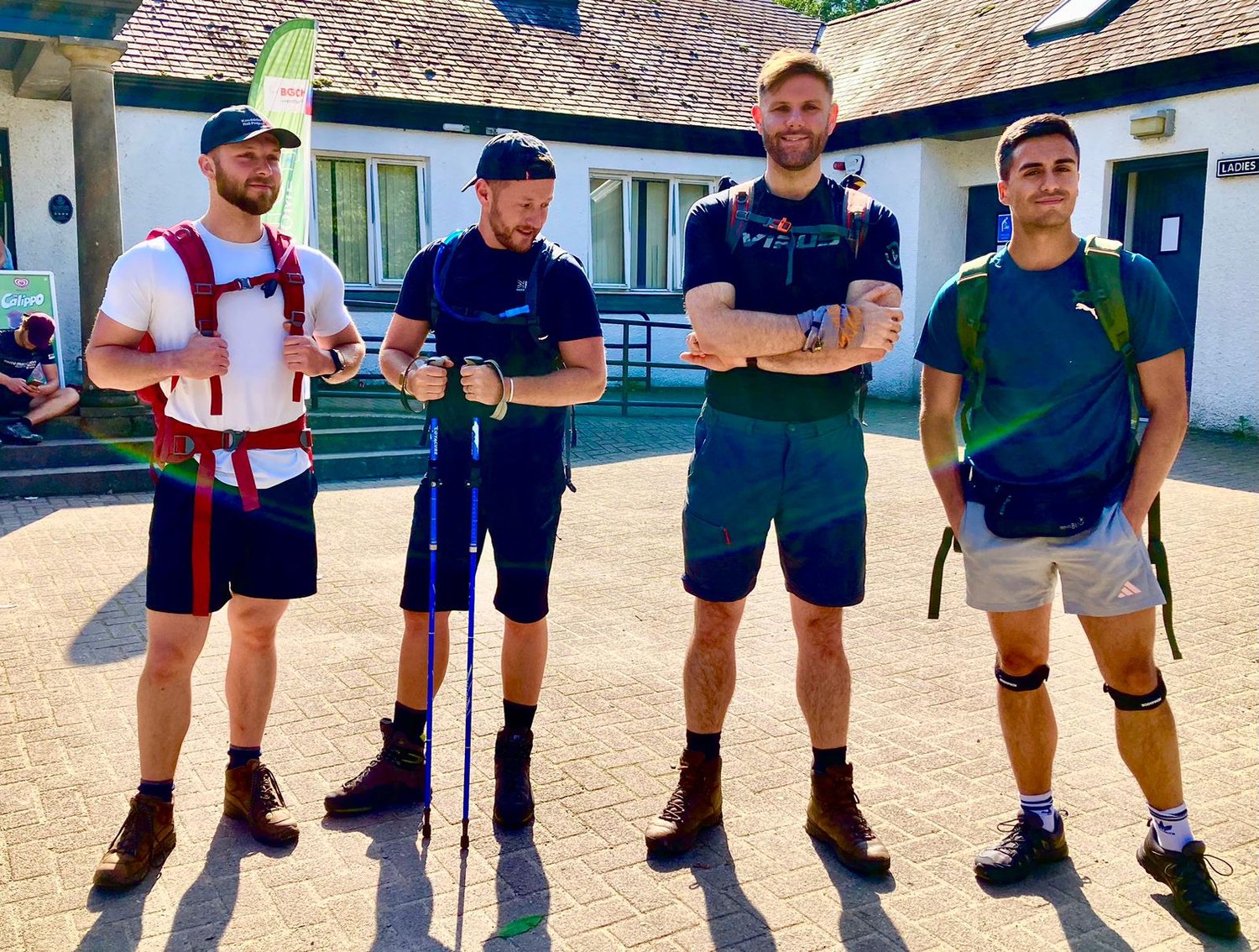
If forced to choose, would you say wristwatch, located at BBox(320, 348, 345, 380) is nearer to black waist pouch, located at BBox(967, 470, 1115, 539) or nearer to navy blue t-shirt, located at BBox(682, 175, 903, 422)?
navy blue t-shirt, located at BBox(682, 175, 903, 422)

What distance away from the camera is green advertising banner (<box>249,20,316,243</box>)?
9883 millimetres

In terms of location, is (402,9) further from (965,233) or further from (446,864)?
(446,864)

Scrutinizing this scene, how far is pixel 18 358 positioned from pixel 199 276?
27.1 feet

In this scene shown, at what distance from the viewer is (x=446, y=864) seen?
3.53 m

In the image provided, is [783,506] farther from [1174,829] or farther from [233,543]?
[233,543]

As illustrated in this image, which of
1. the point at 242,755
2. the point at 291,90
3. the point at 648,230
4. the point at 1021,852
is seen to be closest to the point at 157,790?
the point at 242,755

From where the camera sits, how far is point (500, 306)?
3791mm

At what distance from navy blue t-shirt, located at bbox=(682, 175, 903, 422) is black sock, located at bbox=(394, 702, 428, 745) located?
5.02 ft

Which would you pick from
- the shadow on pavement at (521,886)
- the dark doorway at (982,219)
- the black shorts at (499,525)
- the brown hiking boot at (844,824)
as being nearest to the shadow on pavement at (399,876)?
the shadow on pavement at (521,886)

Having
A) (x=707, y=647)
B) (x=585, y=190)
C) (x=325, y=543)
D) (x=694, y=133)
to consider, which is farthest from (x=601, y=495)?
(x=694, y=133)

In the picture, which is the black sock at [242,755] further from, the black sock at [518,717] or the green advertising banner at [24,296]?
the green advertising banner at [24,296]

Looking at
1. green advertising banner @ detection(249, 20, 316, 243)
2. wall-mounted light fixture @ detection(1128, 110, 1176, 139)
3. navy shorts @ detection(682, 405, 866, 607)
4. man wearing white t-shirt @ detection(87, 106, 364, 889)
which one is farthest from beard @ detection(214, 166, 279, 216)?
wall-mounted light fixture @ detection(1128, 110, 1176, 139)

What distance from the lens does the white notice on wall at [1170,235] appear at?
13344mm

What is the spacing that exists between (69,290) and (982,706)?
12236 millimetres
